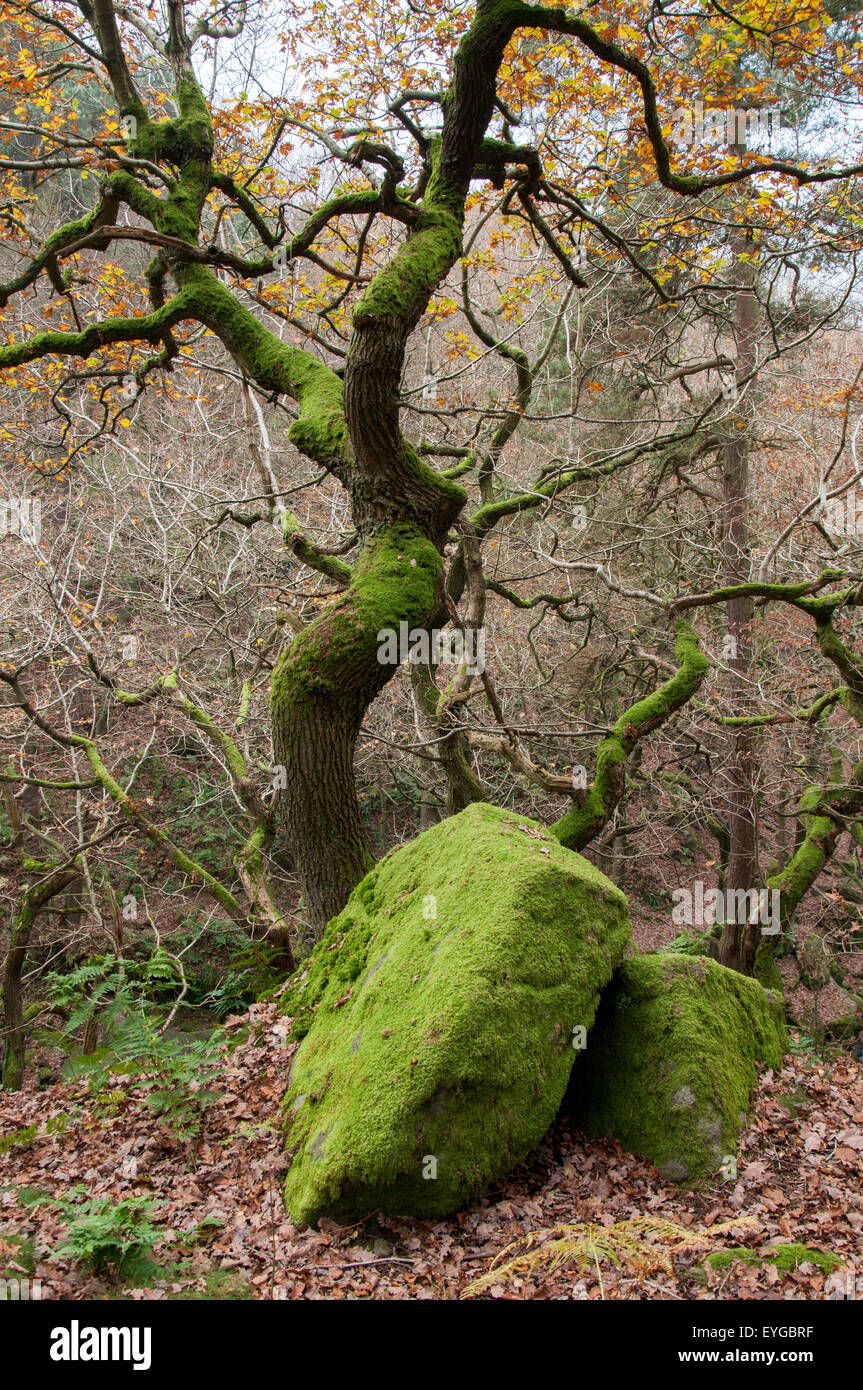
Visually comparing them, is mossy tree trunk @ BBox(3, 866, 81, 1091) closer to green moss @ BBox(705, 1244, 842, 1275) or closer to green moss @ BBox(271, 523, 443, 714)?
green moss @ BBox(271, 523, 443, 714)

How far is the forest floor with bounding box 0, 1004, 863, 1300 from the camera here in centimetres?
308

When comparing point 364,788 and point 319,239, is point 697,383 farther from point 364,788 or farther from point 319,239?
point 364,788

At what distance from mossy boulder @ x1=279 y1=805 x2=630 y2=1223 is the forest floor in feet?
0.66

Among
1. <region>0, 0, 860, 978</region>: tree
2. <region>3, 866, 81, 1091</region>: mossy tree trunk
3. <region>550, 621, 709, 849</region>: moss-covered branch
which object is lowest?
<region>3, 866, 81, 1091</region>: mossy tree trunk

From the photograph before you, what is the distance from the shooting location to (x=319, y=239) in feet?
32.1

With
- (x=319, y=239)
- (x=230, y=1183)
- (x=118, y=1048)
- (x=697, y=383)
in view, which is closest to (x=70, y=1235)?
(x=230, y=1183)

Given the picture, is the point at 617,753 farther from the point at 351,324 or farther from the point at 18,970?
the point at 18,970

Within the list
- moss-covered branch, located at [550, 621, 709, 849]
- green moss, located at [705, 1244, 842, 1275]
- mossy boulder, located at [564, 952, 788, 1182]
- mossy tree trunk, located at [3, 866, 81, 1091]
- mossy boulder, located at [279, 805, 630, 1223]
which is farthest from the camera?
mossy tree trunk, located at [3, 866, 81, 1091]

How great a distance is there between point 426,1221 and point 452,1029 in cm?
87

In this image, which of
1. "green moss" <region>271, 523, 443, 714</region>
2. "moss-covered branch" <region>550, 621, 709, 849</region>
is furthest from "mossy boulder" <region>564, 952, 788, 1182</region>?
"green moss" <region>271, 523, 443, 714</region>

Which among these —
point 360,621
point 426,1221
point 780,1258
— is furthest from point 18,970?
point 780,1258

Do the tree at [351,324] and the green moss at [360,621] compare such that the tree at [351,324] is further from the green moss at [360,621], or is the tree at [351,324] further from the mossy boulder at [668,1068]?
the mossy boulder at [668,1068]

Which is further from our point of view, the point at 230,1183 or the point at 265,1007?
the point at 265,1007
